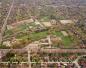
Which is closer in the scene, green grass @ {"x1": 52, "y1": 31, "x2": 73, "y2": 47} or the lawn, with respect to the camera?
green grass @ {"x1": 52, "y1": 31, "x2": 73, "y2": 47}

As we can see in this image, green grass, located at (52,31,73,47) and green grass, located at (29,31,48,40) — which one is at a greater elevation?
green grass, located at (29,31,48,40)

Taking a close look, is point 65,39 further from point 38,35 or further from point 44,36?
point 38,35

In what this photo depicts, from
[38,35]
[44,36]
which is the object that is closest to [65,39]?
[44,36]

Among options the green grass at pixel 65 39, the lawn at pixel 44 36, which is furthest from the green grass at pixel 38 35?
the green grass at pixel 65 39

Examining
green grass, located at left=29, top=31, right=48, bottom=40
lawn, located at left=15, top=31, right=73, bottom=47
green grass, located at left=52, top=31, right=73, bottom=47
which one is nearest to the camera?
green grass, located at left=52, top=31, right=73, bottom=47

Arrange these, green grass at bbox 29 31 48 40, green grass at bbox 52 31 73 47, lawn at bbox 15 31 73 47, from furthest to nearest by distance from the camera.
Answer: green grass at bbox 29 31 48 40 → lawn at bbox 15 31 73 47 → green grass at bbox 52 31 73 47

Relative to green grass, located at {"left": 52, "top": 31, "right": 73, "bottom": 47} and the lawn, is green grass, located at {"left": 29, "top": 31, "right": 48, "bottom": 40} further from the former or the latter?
green grass, located at {"left": 52, "top": 31, "right": 73, "bottom": 47}

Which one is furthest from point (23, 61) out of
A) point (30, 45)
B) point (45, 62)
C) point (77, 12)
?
point (77, 12)

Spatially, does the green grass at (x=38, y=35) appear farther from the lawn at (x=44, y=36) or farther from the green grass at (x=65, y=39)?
the green grass at (x=65, y=39)

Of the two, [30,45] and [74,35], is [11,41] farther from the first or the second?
[74,35]

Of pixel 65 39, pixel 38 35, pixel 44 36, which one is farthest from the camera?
pixel 38 35

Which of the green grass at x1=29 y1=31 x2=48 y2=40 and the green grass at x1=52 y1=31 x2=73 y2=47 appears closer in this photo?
the green grass at x1=52 y1=31 x2=73 y2=47

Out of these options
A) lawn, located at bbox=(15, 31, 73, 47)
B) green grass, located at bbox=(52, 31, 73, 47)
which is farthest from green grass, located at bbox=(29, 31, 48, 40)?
green grass, located at bbox=(52, 31, 73, 47)
